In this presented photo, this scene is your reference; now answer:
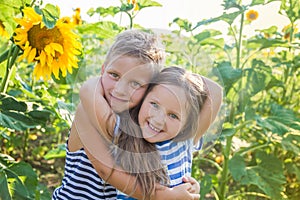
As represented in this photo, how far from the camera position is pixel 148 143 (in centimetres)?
92

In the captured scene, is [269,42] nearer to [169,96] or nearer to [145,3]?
[145,3]

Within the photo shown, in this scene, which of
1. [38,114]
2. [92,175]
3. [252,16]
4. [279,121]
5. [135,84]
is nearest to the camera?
[135,84]

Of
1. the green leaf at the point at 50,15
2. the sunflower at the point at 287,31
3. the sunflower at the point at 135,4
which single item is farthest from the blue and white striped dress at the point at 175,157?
the sunflower at the point at 287,31

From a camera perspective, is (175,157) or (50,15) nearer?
(175,157)

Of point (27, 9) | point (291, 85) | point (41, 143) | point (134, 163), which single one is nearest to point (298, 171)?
point (291, 85)

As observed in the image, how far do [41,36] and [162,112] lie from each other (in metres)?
0.68

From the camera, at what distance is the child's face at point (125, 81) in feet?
2.84

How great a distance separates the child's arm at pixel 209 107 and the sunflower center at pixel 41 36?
598 mm

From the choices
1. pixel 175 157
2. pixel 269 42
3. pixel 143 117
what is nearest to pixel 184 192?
pixel 175 157

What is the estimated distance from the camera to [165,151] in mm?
946

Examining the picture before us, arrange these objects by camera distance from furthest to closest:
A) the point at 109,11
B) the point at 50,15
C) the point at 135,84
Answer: the point at 109,11, the point at 50,15, the point at 135,84

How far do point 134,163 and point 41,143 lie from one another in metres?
2.09

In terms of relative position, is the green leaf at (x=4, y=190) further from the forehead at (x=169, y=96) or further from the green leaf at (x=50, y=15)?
the forehead at (x=169, y=96)

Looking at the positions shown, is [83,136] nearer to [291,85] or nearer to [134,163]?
[134,163]
